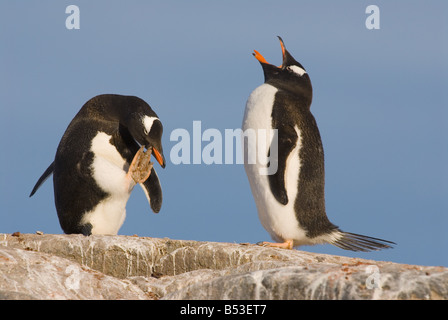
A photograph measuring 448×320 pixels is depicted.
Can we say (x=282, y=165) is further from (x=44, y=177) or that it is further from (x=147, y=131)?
(x=44, y=177)

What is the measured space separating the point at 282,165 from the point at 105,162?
2.13 meters

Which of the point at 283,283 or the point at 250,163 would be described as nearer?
the point at 283,283

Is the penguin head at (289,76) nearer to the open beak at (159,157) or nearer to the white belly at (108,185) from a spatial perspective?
the open beak at (159,157)

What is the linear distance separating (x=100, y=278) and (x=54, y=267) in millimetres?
395

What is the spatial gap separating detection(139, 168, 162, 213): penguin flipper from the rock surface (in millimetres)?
742

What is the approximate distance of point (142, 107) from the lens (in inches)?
346

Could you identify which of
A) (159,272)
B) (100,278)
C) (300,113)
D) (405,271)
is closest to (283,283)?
(405,271)

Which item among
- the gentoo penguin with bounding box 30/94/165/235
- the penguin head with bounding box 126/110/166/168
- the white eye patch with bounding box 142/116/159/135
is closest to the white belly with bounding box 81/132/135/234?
the gentoo penguin with bounding box 30/94/165/235

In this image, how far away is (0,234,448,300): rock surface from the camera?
→ 445 centimetres

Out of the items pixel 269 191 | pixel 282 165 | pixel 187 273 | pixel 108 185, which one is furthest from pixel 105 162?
pixel 187 273

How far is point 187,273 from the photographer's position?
6508 mm

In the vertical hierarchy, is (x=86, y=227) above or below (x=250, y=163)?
below

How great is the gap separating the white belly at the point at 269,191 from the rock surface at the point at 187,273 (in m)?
0.69
